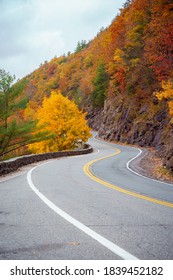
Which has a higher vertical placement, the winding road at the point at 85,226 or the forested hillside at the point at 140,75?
the forested hillside at the point at 140,75

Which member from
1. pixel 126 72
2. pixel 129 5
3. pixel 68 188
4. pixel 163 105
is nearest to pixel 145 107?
pixel 163 105

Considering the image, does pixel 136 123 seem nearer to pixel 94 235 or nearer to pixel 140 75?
pixel 140 75

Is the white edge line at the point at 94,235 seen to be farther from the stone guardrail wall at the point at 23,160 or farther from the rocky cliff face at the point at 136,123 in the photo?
the rocky cliff face at the point at 136,123

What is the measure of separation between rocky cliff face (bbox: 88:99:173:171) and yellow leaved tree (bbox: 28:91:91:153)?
865 cm

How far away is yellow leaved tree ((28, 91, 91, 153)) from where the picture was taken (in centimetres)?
4222

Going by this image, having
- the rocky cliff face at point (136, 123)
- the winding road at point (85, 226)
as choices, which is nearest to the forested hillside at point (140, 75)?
the rocky cliff face at point (136, 123)

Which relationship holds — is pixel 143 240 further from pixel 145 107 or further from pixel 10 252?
pixel 145 107

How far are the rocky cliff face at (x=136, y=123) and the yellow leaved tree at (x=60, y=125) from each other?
8.65 meters

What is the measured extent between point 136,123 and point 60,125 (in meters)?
12.7

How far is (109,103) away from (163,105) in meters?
19.7

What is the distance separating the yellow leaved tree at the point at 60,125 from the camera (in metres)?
42.2

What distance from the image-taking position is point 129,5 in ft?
203

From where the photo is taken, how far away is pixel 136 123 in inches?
1860

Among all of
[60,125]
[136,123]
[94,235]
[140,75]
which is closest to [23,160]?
[94,235]
